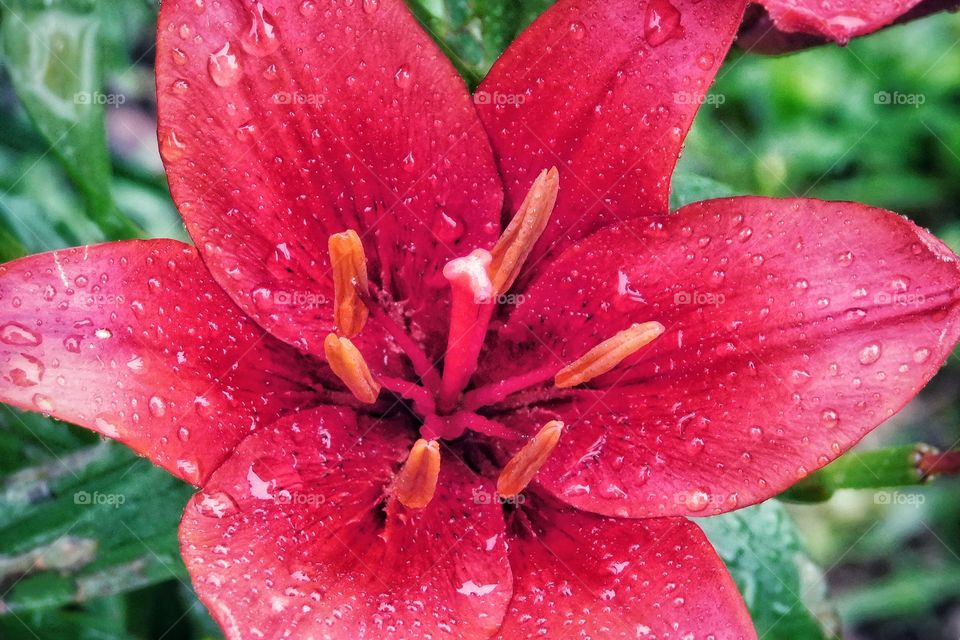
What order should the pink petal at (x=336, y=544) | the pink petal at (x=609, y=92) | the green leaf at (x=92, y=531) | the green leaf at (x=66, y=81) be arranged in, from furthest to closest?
the green leaf at (x=66, y=81), the green leaf at (x=92, y=531), the pink petal at (x=609, y=92), the pink petal at (x=336, y=544)

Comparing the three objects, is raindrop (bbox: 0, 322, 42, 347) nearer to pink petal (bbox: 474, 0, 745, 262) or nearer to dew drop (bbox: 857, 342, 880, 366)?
pink petal (bbox: 474, 0, 745, 262)

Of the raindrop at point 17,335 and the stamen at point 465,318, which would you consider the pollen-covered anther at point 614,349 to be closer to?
the stamen at point 465,318

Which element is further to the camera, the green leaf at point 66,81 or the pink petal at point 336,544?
the green leaf at point 66,81

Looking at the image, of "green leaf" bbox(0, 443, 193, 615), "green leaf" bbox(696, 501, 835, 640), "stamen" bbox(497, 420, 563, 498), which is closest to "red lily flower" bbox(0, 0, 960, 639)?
"stamen" bbox(497, 420, 563, 498)

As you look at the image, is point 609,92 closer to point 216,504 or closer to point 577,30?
point 577,30

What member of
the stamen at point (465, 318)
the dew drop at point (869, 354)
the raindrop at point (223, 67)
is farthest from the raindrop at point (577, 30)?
the dew drop at point (869, 354)

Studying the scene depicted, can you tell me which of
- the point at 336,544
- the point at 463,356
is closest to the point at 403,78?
the point at 463,356

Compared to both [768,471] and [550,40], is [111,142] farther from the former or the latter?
[768,471]
